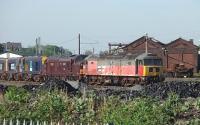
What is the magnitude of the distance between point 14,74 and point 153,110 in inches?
1901

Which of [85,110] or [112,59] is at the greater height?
[112,59]

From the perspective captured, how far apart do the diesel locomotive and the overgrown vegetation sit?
28.4 m

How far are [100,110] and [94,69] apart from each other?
34219 millimetres

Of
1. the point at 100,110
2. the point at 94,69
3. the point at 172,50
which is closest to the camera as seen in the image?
the point at 100,110

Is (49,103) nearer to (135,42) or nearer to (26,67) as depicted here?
(26,67)

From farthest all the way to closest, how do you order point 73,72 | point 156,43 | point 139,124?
point 156,43
point 73,72
point 139,124

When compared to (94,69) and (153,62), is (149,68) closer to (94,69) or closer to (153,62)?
(153,62)

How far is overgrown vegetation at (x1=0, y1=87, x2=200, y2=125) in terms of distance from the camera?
14.6 meters

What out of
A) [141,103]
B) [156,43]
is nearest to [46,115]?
[141,103]

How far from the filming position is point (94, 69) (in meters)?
50.9

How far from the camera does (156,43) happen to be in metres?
90.4

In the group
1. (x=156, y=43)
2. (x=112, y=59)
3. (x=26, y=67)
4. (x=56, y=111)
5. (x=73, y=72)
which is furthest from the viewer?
(x=156, y=43)

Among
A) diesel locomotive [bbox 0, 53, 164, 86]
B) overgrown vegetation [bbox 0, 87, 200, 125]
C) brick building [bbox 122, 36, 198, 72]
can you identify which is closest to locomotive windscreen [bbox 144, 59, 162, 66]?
diesel locomotive [bbox 0, 53, 164, 86]

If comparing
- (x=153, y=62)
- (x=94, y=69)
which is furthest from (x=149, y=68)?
(x=94, y=69)
